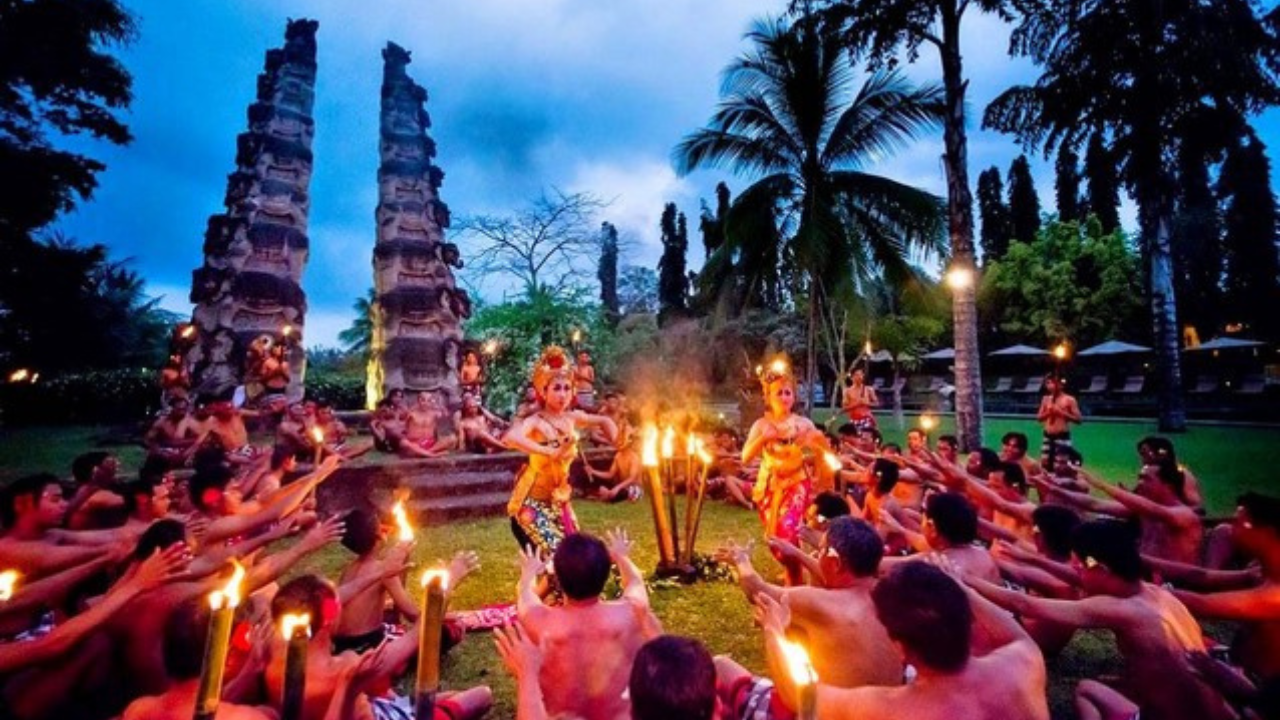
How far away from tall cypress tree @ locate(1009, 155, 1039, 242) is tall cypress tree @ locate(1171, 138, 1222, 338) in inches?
472

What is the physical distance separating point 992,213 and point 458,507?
174ft

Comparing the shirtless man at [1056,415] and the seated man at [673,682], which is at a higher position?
the shirtless man at [1056,415]

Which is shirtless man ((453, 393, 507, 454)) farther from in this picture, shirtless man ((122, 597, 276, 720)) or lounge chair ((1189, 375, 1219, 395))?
lounge chair ((1189, 375, 1219, 395))

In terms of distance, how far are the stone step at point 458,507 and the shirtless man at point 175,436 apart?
3312 millimetres

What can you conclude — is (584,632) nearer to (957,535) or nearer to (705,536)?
(957,535)

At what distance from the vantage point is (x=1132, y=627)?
3.10 meters

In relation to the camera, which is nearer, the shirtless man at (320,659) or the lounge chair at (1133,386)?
the shirtless man at (320,659)

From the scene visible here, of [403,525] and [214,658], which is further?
[403,525]

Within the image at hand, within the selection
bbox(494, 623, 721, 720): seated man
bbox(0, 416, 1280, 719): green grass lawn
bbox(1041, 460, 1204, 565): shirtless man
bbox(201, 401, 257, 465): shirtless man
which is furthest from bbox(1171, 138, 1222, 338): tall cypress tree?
bbox(494, 623, 721, 720): seated man

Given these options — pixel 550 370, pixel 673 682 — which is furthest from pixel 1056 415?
pixel 673 682

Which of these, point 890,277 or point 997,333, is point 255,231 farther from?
point 997,333

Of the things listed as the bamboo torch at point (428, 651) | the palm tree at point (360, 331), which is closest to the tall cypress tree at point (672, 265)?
the palm tree at point (360, 331)

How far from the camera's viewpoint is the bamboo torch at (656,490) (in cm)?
635

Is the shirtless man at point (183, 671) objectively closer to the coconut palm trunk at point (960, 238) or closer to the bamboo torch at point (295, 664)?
the bamboo torch at point (295, 664)
